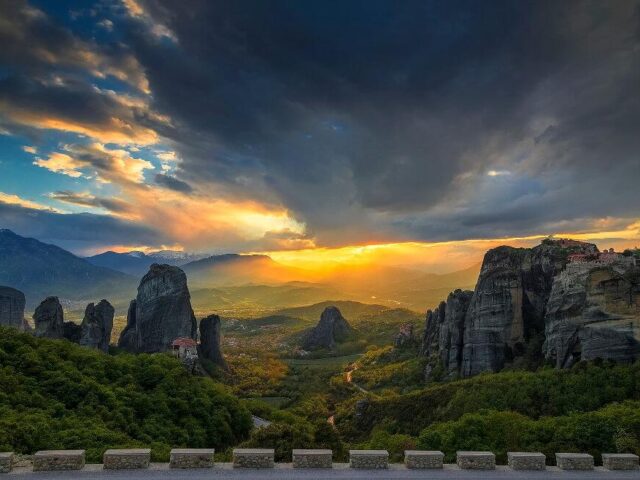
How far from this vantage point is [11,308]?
105m

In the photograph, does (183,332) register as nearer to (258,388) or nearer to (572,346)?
(258,388)

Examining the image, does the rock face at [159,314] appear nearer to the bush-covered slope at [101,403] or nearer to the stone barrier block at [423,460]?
the bush-covered slope at [101,403]

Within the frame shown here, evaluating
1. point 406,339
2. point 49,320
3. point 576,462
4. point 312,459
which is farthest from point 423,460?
point 406,339

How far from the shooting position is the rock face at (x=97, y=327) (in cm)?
9069

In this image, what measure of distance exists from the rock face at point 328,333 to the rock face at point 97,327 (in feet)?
286

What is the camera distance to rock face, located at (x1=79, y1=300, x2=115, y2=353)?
3570 inches

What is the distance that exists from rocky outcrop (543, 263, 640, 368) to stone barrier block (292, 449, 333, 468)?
148 feet

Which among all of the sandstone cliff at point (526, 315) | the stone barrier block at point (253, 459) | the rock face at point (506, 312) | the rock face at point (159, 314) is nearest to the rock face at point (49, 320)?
the rock face at point (159, 314)

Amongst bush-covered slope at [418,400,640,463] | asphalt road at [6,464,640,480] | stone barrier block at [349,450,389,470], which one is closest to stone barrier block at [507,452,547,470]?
asphalt road at [6,464,640,480]

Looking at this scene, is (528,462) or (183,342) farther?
(183,342)

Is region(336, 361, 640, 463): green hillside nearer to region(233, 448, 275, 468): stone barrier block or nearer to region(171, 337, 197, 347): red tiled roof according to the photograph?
region(233, 448, 275, 468): stone barrier block

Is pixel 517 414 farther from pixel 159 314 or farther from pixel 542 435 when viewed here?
pixel 159 314

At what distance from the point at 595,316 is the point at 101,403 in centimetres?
5348

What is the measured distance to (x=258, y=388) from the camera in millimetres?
99875
